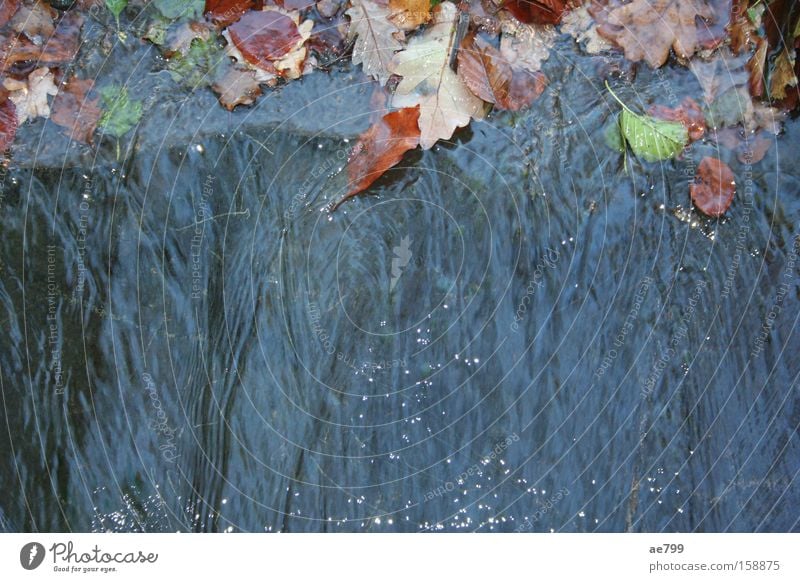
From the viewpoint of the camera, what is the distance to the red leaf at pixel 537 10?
0.98 meters

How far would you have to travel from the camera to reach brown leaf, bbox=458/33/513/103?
976 mm

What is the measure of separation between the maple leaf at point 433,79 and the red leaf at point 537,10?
0.28 ft

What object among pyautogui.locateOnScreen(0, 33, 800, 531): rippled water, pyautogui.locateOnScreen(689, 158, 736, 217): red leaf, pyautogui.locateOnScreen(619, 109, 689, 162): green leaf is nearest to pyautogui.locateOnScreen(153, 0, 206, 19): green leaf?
pyautogui.locateOnScreen(0, 33, 800, 531): rippled water

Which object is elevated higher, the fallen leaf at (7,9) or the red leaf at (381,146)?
the fallen leaf at (7,9)

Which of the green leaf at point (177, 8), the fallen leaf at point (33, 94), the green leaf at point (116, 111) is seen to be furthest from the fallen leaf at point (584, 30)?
the fallen leaf at point (33, 94)

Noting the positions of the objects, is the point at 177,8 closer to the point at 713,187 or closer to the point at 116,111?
the point at 116,111

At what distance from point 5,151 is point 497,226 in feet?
2.29

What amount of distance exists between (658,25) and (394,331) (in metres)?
0.58

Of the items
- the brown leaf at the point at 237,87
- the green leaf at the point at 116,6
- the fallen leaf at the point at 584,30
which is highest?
the green leaf at the point at 116,6

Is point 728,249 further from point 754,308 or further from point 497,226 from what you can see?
point 497,226

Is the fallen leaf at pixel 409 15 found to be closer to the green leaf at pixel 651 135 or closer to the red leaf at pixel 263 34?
the red leaf at pixel 263 34

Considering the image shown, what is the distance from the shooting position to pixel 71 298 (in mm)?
981

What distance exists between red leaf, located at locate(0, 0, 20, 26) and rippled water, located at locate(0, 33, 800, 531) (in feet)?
0.58
